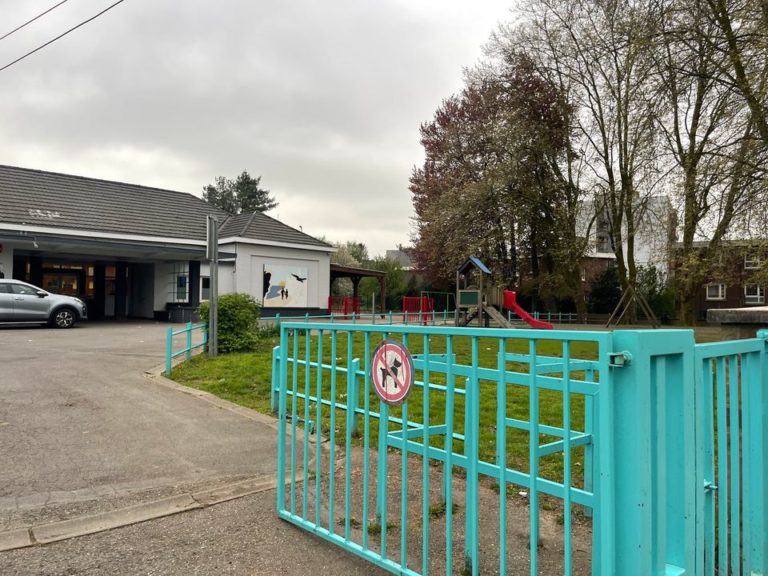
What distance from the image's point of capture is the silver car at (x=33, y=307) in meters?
17.5

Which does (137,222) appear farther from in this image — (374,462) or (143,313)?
(374,462)

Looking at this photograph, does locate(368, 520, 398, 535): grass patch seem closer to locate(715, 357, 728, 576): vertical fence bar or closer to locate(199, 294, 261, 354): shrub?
locate(715, 357, 728, 576): vertical fence bar

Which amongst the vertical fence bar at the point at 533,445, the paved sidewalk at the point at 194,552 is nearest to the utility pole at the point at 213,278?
the paved sidewalk at the point at 194,552

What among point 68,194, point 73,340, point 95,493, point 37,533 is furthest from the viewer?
point 68,194

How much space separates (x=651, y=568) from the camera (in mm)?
1962

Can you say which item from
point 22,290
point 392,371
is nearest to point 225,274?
point 22,290

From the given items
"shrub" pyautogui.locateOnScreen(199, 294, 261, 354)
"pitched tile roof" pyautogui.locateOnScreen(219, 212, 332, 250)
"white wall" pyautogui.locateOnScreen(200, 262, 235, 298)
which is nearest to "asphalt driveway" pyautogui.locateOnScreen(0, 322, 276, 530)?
"shrub" pyautogui.locateOnScreen(199, 294, 261, 354)

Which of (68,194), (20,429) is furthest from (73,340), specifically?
(68,194)

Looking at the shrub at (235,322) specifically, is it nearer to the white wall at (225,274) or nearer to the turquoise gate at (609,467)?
the turquoise gate at (609,467)

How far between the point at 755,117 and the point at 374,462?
10.1 metres

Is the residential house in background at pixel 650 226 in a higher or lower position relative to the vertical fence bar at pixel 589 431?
higher

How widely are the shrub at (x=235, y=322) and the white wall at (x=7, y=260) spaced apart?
12.4 meters

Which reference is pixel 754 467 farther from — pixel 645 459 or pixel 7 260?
pixel 7 260

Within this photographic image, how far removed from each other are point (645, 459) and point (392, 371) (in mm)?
1336
